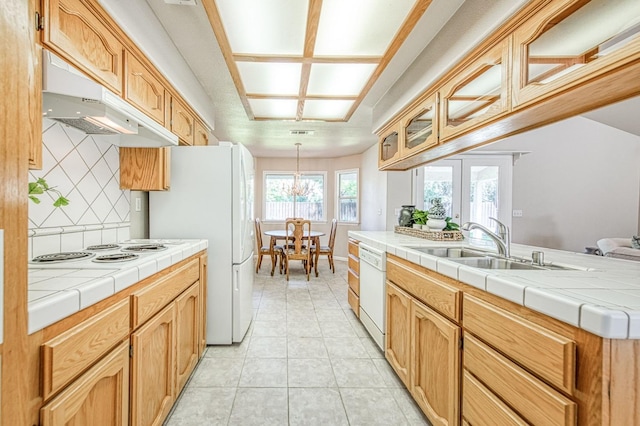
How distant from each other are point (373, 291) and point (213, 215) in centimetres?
145

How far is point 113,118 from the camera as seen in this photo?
1343 mm

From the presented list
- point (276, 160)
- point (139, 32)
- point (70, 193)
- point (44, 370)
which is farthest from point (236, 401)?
point (276, 160)

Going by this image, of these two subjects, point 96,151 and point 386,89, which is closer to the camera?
point 96,151

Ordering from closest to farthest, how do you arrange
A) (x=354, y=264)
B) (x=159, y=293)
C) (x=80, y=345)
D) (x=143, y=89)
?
1. (x=80, y=345)
2. (x=159, y=293)
3. (x=143, y=89)
4. (x=354, y=264)

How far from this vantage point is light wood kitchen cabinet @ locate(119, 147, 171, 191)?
213 cm

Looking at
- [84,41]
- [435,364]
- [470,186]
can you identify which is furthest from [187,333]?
[470,186]

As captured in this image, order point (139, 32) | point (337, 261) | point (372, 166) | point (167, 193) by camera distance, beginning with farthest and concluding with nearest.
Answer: point (337, 261) < point (372, 166) < point (167, 193) < point (139, 32)

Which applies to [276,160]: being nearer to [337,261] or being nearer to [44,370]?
[337,261]

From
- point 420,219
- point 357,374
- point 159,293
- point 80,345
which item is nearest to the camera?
point 80,345

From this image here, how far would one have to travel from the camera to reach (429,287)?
59.1 inches

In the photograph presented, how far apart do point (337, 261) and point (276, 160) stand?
2711mm

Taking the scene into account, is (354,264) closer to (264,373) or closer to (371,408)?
(264,373)

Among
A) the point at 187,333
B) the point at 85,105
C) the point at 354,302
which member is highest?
the point at 85,105

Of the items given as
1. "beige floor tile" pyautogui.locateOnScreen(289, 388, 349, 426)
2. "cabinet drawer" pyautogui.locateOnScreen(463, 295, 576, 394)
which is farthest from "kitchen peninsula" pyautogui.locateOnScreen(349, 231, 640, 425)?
"beige floor tile" pyautogui.locateOnScreen(289, 388, 349, 426)
